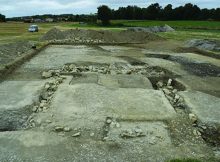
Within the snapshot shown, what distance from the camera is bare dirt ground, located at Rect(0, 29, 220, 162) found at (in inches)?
295

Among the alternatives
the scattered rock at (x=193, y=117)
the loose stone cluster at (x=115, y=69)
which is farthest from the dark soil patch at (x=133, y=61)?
the scattered rock at (x=193, y=117)

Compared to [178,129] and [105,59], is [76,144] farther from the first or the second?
[105,59]

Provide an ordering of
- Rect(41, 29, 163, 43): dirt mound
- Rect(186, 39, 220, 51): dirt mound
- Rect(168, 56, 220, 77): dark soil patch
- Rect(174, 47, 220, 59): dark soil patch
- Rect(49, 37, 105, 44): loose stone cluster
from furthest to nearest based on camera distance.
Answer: Rect(41, 29, 163, 43): dirt mound, Rect(49, 37, 105, 44): loose stone cluster, Rect(186, 39, 220, 51): dirt mound, Rect(174, 47, 220, 59): dark soil patch, Rect(168, 56, 220, 77): dark soil patch

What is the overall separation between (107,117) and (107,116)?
5cm

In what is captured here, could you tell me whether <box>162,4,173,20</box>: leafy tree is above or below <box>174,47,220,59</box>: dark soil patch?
below

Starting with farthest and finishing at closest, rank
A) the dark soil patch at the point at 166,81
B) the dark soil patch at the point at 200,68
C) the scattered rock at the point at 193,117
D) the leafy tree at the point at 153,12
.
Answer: the leafy tree at the point at 153,12, the dark soil patch at the point at 200,68, the dark soil patch at the point at 166,81, the scattered rock at the point at 193,117

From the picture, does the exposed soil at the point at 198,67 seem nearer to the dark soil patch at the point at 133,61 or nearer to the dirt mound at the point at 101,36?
the dark soil patch at the point at 133,61

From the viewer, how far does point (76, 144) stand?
305 inches

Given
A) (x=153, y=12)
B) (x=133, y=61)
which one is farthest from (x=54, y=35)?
(x=153, y=12)

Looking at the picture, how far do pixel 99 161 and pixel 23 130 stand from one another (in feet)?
7.87

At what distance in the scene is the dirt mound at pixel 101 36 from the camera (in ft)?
109

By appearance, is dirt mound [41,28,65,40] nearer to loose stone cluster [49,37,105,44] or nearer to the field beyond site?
the field beyond site

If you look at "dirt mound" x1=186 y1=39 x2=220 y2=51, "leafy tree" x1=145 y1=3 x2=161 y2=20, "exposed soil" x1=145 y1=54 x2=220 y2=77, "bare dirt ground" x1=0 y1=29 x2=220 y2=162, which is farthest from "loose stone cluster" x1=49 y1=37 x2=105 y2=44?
"leafy tree" x1=145 y1=3 x2=161 y2=20

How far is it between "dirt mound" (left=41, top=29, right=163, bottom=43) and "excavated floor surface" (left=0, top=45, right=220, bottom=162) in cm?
1801
